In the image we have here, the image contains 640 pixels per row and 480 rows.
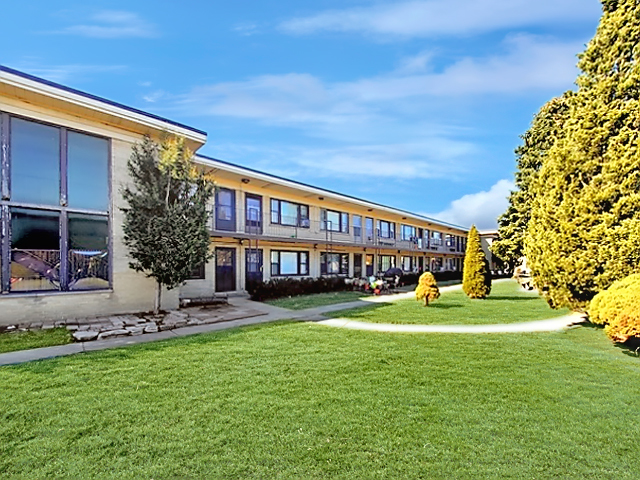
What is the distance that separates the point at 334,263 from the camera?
25.8 metres

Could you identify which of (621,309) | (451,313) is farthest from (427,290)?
(621,309)

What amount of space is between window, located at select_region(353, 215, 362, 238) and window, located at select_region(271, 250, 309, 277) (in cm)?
571

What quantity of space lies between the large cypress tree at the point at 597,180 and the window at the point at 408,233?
79.4ft

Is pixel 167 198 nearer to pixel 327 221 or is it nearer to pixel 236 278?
pixel 236 278

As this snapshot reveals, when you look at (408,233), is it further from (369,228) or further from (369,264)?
(369,264)

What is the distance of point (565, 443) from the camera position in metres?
3.66

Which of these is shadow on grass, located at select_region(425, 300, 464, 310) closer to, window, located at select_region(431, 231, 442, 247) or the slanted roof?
the slanted roof

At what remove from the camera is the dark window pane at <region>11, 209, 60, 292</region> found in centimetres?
960

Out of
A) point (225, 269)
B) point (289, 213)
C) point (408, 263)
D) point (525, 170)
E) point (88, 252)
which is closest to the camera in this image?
point (88, 252)

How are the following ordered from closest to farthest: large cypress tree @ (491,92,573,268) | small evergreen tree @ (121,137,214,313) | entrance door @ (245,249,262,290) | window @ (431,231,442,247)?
1. small evergreen tree @ (121,137,214,313)
2. entrance door @ (245,249,262,290)
3. large cypress tree @ (491,92,573,268)
4. window @ (431,231,442,247)

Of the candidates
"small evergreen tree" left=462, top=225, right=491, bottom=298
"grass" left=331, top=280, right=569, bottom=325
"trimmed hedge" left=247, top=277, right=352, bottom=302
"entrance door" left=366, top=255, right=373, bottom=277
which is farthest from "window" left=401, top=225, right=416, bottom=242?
"grass" left=331, top=280, right=569, bottom=325

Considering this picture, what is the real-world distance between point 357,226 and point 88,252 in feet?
66.4

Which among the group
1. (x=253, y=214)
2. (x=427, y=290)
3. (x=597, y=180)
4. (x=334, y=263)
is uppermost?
(x=253, y=214)

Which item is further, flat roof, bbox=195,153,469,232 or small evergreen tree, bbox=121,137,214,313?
flat roof, bbox=195,153,469,232
